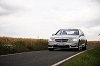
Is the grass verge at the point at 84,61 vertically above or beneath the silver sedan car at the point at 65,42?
beneath

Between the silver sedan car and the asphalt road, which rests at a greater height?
the silver sedan car

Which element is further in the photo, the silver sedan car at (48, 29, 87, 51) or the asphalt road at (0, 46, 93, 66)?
the silver sedan car at (48, 29, 87, 51)

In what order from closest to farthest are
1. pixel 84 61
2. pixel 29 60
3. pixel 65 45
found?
pixel 84 61 < pixel 29 60 < pixel 65 45

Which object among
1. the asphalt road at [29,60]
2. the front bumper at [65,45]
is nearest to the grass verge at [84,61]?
the asphalt road at [29,60]

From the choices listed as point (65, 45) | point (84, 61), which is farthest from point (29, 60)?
point (65, 45)

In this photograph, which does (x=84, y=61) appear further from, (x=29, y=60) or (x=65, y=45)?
(x=65, y=45)

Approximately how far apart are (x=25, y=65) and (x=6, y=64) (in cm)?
65

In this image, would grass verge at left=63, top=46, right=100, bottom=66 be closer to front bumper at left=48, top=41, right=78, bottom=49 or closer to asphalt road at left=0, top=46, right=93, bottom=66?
asphalt road at left=0, top=46, right=93, bottom=66

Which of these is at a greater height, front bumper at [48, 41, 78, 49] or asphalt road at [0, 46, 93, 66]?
front bumper at [48, 41, 78, 49]

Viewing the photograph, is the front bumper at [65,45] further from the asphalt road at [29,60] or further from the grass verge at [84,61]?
the grass verge at [84,61]

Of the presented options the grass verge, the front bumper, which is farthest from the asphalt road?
the front bumper

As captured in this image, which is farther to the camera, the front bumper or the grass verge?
the front bumper

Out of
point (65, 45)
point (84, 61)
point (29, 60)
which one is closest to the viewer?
point (84, 61)

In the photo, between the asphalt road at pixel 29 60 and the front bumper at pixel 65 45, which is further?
the front bumper at pixel 65 45
